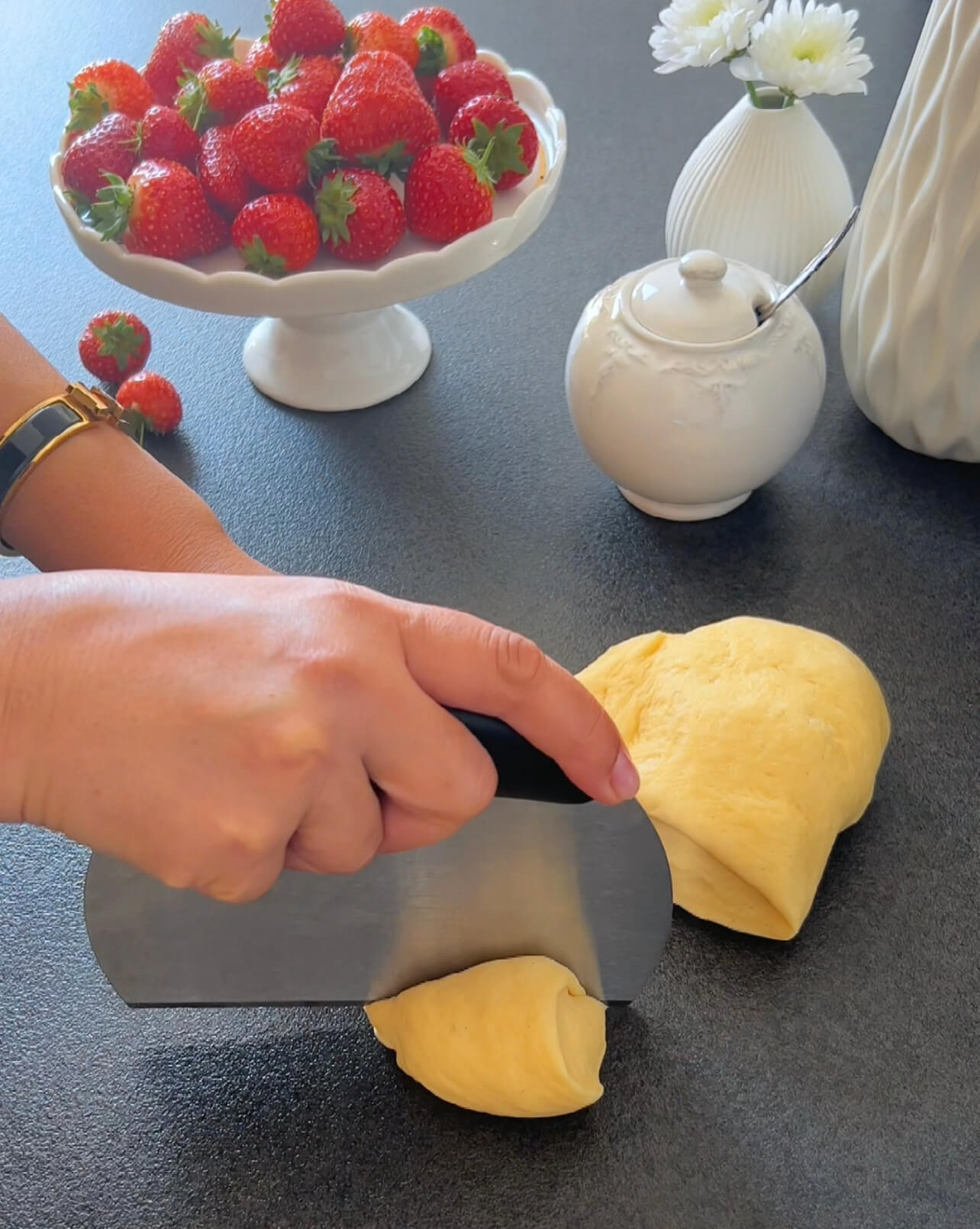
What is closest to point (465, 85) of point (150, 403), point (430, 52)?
point (430, 52)

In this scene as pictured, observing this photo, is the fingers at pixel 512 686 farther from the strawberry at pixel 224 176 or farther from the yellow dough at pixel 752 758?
the strawberry at pixel 224 176

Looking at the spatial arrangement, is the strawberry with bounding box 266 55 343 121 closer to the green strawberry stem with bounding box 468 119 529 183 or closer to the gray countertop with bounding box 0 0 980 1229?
the green strawberry stem with bounding box 468 119 529 183

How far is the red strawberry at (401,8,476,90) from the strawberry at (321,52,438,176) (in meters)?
0.06

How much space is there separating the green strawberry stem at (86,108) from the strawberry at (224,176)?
113 mm

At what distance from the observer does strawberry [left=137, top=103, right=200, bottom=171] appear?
3.11 feet

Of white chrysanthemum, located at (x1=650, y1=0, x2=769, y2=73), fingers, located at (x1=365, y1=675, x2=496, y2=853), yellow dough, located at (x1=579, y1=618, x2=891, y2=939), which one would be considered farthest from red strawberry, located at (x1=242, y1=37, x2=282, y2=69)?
fingers, located at (x1=365, y1=675, x2=496, y2=853)

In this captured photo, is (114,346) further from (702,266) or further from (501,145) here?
(702,266)

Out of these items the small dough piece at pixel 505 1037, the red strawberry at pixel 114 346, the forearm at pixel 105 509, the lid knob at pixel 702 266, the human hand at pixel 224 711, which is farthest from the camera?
the red strawberry at pixel 114 346

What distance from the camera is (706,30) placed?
959 millimetres

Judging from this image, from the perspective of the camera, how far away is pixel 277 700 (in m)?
0.45

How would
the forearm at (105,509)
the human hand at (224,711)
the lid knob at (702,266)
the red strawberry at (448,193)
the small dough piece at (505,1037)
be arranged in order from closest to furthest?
the human hand at (224,711) < the small dough piece at (505,1037) < the forearm at (105,509) < the lid knob at (702,266) < the red strawberry at (448,193)

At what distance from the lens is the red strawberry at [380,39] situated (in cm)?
100

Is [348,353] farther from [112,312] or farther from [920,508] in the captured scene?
[920,508]

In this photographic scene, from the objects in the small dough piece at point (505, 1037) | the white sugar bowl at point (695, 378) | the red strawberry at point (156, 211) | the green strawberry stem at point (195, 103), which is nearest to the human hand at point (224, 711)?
the small dough piece at point (505, 1037)
